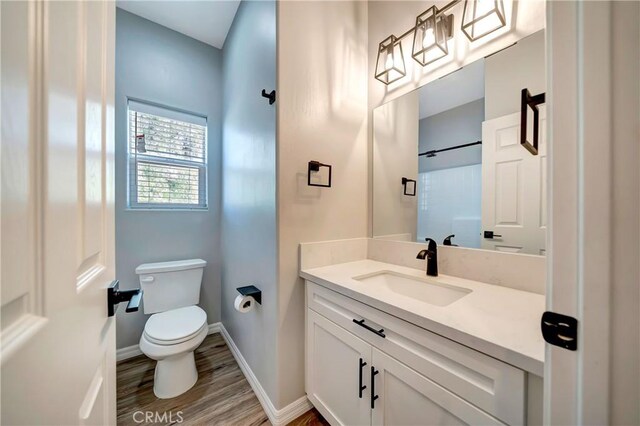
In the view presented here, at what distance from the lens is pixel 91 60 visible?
498 mm

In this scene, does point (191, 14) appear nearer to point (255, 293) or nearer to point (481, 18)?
point (481, 18)

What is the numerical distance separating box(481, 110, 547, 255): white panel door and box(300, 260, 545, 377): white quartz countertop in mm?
A: 225

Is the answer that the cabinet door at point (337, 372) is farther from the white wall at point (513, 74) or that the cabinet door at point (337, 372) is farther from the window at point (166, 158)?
the window at point (166, 158)

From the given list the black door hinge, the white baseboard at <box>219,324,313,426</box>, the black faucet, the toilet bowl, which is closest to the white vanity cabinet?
the white baseboard at <box>219,324,313,426</box>

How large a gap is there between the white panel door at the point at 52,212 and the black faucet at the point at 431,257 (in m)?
1.26

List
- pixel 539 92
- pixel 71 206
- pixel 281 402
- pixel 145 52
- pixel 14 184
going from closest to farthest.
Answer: pixel 14 184 → pixel 71 206 → pixel 539 92 → pixel 281 402 → pixel 145 52

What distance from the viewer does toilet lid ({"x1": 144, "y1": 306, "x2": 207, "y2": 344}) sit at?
1.45 metres

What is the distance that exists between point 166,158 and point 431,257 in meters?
2.28

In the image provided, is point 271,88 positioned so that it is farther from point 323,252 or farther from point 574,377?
point 574,377

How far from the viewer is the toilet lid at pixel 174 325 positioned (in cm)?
145

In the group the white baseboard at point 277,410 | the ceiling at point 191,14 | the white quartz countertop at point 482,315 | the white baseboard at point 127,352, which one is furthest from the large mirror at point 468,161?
the white baseboard at point 127,352

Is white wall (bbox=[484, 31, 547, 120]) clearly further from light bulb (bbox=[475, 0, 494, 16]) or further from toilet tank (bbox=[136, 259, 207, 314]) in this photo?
toilet tank (bbox=[136, 259, 207, 314])

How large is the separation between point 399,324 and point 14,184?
974mm

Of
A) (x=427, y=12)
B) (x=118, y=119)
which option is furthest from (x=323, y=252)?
(x=118, y=119)
